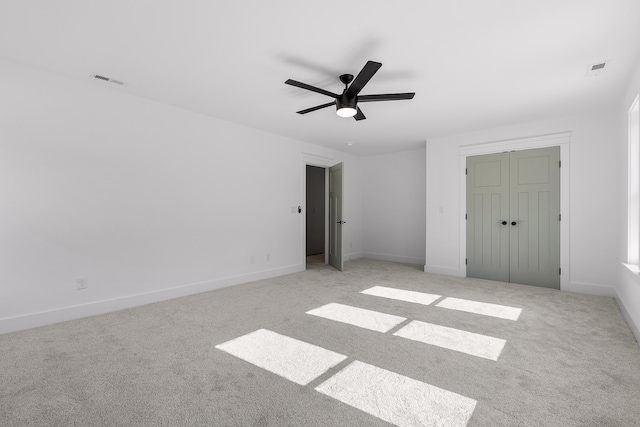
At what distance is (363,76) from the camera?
245 cm

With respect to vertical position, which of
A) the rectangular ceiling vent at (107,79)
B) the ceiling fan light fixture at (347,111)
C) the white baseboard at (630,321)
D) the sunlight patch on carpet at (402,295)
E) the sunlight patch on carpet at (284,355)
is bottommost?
the sunlight patch on carpet at (284,355)

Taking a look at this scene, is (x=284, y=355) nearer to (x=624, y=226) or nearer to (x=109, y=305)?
(x=109, y=305)

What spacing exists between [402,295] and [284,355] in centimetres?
215

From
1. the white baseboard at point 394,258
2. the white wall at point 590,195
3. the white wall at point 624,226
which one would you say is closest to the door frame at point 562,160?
the white wall at point 590,195

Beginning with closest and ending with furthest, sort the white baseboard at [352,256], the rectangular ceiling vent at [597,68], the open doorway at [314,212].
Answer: the rectangular ceiling vent at [597,68] → the white baseboard at [352,256] → the open doorway at [314,212]

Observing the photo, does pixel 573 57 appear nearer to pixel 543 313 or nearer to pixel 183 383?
pixel 543 313

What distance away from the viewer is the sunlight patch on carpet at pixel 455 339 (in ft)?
7.95

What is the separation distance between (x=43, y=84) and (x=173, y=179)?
1.47 meters

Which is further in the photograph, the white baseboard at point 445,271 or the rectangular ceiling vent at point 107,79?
the white baseboard at point 445,271

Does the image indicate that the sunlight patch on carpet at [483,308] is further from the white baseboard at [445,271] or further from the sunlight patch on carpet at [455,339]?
the white baseboard at [445,271]

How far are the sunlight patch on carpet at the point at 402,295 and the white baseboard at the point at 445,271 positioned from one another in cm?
149

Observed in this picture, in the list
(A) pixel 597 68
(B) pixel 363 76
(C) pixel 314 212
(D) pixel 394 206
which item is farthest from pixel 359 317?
(C) pixel 314 212

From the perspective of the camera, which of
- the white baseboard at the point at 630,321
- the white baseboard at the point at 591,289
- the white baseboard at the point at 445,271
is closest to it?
the white baseboard at the point at 630,321

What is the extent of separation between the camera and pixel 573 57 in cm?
263
